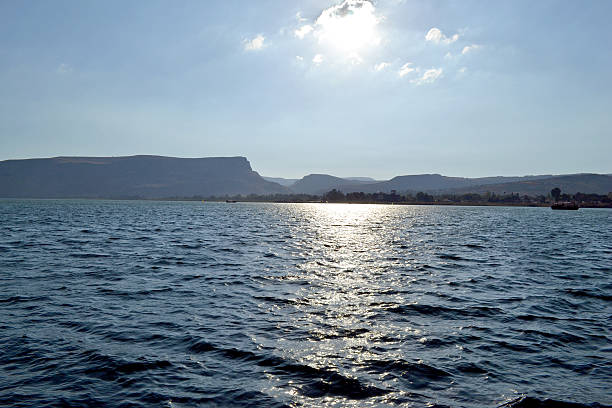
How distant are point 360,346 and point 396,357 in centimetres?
144

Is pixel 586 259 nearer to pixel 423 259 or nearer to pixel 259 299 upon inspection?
pixel 423 259

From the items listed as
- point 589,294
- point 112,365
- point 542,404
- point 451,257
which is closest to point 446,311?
point 542,404

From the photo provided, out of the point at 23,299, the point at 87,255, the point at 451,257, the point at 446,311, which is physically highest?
the point at 23,299

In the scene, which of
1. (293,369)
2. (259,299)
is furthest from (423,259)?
(293,369)

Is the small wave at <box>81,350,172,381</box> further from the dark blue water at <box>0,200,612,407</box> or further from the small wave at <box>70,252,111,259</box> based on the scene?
the small wave at <box>70,252,111,259</box>

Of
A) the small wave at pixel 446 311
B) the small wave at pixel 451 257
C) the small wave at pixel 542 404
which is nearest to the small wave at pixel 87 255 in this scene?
the small wave at pixel 446 311

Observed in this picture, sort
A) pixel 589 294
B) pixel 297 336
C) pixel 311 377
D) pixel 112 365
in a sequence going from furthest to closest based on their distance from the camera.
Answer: pixel 589 294 → pixel 297 336 → pixel 112 365 → pixel 311 377

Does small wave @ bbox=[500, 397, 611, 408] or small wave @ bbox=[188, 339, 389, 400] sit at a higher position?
small wave @ bbox=[188, 339, 389, 400]

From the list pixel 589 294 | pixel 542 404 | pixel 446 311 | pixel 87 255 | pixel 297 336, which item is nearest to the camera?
pixel 542 404

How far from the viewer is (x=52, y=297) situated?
19938 mm

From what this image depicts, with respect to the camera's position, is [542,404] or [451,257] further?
[451,257]

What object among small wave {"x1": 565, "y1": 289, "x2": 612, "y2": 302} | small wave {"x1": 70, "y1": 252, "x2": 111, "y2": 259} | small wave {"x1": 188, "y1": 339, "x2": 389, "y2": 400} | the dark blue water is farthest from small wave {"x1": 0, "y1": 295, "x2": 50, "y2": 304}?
small wave {"x1": 565, "y1": 289, "x2": 612, "y2": 302}

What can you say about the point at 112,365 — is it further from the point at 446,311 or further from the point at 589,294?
the point at 589,294

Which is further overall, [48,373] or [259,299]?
[259,299]
